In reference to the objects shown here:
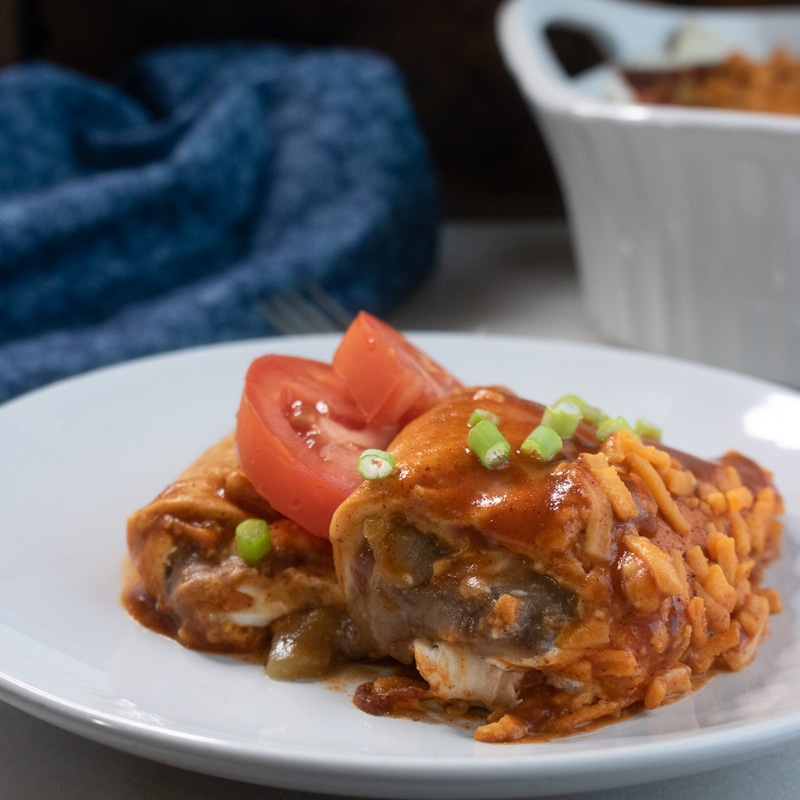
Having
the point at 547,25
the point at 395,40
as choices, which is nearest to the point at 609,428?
the point at 547,25

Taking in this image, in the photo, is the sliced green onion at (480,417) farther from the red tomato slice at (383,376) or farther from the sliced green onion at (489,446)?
the red tomato slice at (383,376)

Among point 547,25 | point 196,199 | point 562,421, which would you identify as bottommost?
point 196,199

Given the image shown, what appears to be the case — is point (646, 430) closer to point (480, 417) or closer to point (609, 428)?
point (609, 428)

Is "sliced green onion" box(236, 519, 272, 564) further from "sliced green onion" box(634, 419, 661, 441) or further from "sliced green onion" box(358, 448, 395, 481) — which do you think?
"sliced green onion" box(634, 419, 661, 441)

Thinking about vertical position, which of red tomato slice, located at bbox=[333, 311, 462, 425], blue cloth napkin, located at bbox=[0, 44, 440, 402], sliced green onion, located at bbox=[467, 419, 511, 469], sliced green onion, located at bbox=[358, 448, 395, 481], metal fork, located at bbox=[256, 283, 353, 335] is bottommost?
metal fork, located at bbox=[256, 283, 353, 335]

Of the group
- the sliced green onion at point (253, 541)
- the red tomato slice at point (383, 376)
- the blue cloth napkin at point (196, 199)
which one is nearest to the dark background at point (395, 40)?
the blue cloth napkin at point (196, 199)

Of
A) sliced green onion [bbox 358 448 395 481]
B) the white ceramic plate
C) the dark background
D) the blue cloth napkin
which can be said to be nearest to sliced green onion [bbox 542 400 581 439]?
sliced green onion [bbox 358 448 395 481]
